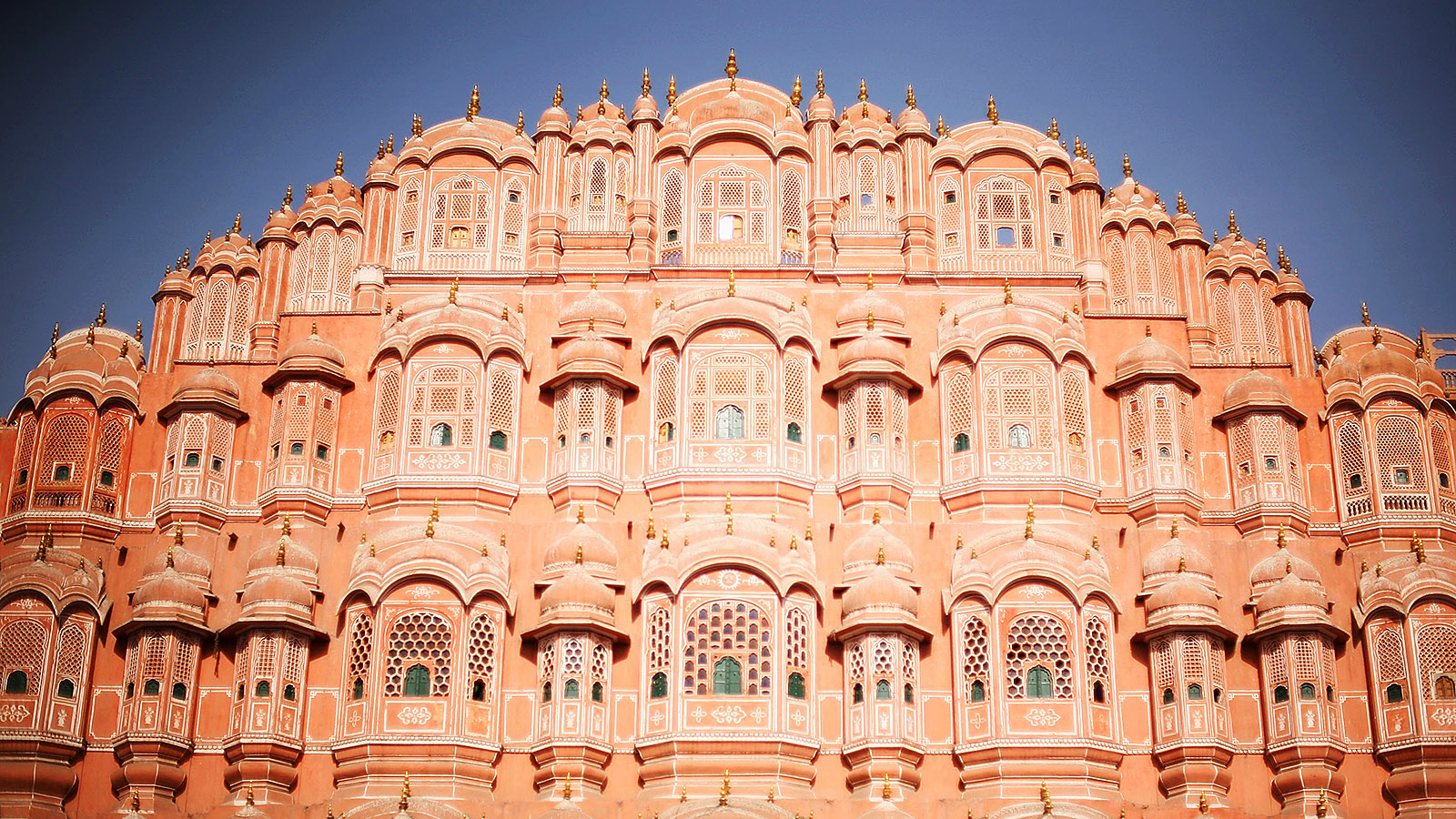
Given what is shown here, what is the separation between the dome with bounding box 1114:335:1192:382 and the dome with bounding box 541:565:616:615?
34.4 feet

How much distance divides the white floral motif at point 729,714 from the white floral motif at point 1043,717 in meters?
4.80

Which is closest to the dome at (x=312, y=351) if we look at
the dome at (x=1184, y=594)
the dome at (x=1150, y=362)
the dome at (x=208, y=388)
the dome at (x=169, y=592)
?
the dome at (x=208, y=388)

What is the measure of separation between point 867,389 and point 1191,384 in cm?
610

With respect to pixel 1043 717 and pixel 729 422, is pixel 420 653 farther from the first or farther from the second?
pixel 1043 717

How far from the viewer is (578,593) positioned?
1235 inches

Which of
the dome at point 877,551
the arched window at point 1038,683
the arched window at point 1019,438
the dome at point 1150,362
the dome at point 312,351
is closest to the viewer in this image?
the arched window at point 1038,683

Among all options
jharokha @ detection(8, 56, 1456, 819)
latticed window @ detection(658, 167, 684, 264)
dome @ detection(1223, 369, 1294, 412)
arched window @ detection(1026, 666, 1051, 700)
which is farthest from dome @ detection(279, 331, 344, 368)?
dome @ detection(1223, 369, 1294, 412)

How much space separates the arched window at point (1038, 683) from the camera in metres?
31.3

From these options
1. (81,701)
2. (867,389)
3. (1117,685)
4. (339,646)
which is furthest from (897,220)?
(81,701)

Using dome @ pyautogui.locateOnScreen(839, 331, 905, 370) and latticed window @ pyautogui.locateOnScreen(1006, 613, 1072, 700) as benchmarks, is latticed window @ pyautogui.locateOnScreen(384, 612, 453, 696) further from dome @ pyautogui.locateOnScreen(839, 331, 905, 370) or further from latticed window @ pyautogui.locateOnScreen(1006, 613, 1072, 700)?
latticed window @ pyautogui.locateOnScreen(1006, 613, 1072, 700)

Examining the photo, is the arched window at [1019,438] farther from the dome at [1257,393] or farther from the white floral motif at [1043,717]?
the white floral motif at [1043,717]

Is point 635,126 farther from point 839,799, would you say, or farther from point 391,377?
point 839,799

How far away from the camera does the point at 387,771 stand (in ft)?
101

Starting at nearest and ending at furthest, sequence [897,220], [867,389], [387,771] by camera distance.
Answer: [387,771] < [867,389] < [897,220]
